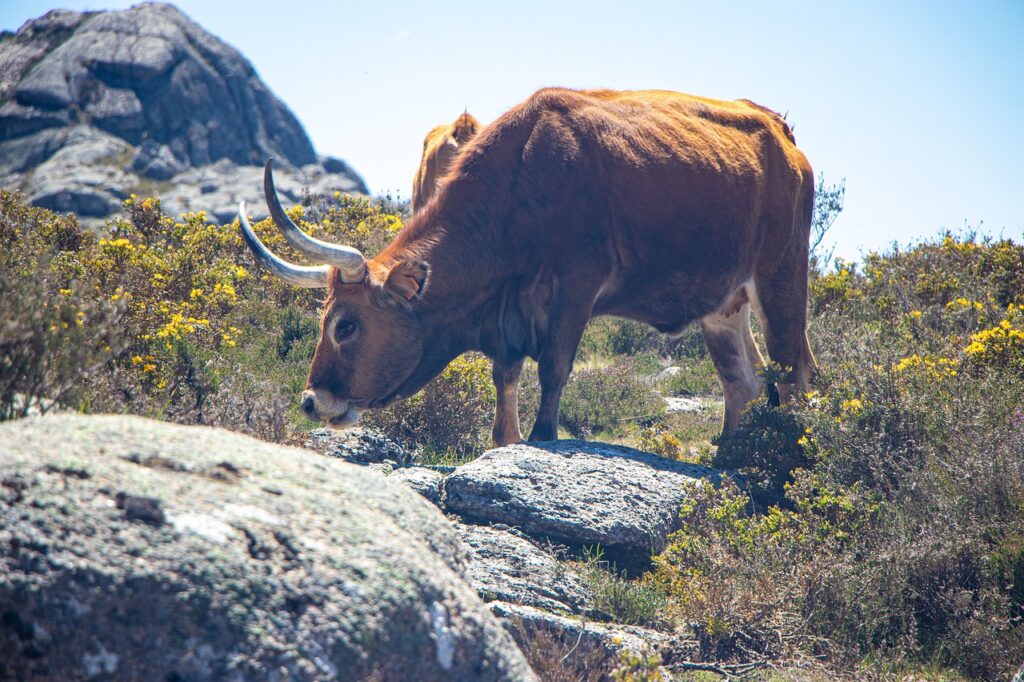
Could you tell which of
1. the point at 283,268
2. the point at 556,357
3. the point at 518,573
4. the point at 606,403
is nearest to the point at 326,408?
the point at 283,268

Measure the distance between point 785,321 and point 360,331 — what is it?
3731 millimetres

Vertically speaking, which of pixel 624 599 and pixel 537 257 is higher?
pixel 537 257

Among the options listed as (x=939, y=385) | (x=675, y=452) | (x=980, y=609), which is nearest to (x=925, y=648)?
(x=980, y=609)

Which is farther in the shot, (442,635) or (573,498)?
(573,498)

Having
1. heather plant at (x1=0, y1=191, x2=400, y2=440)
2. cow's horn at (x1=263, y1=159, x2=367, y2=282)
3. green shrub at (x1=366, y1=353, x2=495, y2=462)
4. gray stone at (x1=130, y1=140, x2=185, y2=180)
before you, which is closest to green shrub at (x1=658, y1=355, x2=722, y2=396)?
green shrub at (x1=366, y1=353, x2=495, y2=462)

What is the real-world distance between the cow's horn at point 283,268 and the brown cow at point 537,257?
15 millimetres

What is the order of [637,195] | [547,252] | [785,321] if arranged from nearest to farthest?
[547,252] < [637,195] < [785,321]

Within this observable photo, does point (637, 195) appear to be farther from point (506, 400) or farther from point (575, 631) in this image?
point (575, 631)

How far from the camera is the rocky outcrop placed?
45.7 m

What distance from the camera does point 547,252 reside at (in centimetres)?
721

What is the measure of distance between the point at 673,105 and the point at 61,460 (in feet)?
21.9

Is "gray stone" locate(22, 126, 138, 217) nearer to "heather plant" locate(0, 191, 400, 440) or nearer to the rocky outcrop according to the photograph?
the rocky outcrop

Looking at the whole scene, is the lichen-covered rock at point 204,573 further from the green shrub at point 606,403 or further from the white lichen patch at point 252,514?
the green shrub at point 606,403

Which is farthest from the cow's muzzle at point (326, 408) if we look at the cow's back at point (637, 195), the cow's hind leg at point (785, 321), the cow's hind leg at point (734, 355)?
the cow's hind leg at point (785, 321)
